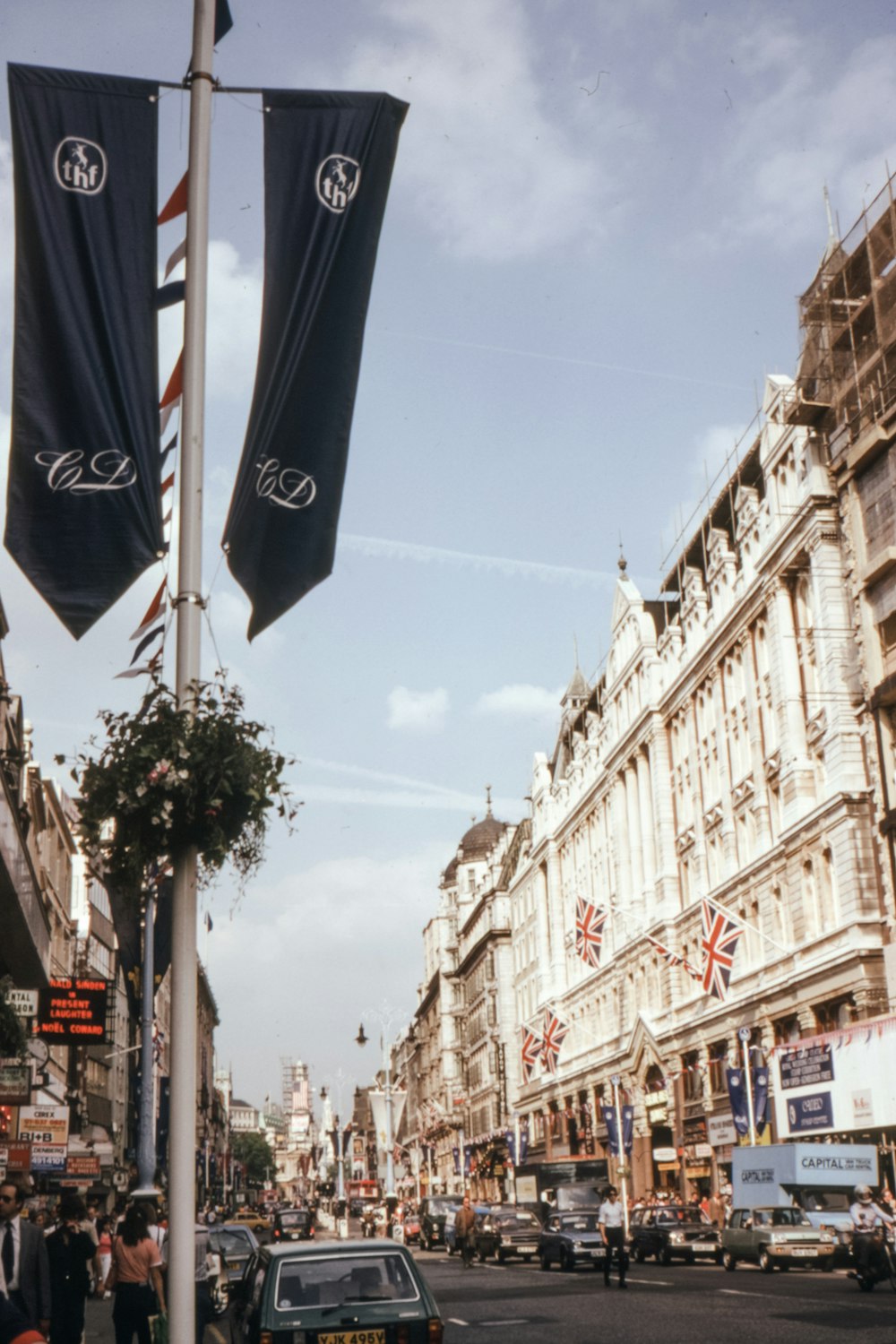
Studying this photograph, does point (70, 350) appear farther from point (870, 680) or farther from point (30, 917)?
point (870, 680)

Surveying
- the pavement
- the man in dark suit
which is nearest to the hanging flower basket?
the man in dark suit

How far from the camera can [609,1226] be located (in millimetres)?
29719

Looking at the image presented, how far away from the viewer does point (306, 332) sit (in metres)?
11.0

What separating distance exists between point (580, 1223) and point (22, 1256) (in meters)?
28.9

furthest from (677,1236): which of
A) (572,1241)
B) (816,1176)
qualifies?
(816,1176)

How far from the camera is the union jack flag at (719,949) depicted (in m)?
45.4

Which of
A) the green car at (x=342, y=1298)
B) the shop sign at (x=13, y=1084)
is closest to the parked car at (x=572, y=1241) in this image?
the shop sign at (x=13, y=1084)

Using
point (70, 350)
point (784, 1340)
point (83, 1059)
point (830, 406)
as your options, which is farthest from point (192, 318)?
point (83, 1059)

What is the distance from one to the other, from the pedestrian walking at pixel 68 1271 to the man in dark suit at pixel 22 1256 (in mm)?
2542

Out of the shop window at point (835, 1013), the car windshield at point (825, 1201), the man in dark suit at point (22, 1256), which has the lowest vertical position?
the car windshield at point (825, 1201)

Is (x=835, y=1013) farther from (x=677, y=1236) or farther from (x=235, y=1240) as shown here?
Answer: (x=235, y=1240)

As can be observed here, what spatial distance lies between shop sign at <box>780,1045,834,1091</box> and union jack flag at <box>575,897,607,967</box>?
→ 9.57 meters

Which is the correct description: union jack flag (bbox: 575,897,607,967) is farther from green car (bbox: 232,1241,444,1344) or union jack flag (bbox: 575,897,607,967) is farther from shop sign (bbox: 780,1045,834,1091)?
green car (bbox: 232,1241,444,1344)

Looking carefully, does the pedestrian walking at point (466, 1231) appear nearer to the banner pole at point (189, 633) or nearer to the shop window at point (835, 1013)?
the shop window at point (835, 1013)
